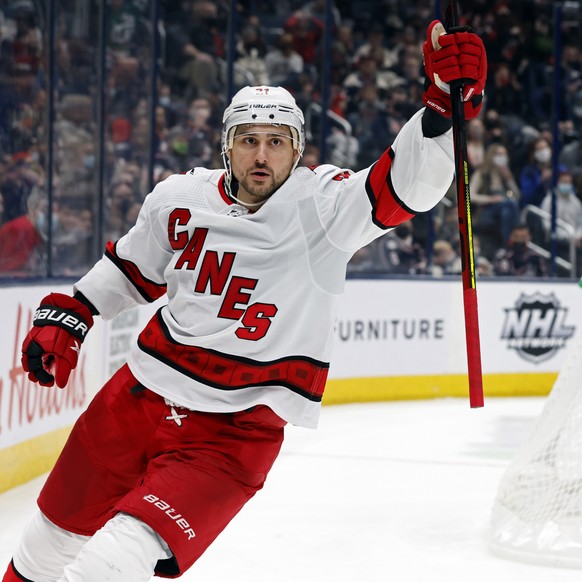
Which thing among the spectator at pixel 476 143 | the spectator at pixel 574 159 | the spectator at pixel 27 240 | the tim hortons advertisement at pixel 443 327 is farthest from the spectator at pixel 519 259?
the spectator at pixel 27 240

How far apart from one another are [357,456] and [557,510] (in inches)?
81.1

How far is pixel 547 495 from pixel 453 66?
198 centimetres

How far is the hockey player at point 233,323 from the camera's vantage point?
221 cm

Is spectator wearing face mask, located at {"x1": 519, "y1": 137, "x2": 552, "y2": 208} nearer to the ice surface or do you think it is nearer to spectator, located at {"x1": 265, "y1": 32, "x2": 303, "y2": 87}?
spectator, located at {"x1": 265, "y1": 32, "x2": 303, "y2": 87}

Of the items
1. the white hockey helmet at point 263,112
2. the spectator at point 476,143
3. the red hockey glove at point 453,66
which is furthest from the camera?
the spectator at point 476,143

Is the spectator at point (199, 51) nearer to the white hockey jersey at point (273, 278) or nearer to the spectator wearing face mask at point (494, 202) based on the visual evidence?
the spectator wearing face mask at point (494, 202)

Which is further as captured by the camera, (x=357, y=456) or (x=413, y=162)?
(x=357, y=456)

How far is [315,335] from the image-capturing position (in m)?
2.31

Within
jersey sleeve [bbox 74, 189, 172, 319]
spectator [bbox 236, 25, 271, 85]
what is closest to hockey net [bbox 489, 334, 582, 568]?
jersey sleeve [bbox 74, 189, 172, 319]

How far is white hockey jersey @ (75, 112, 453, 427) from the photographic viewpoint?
2.26 m

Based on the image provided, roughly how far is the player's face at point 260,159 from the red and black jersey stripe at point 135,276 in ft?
1.09

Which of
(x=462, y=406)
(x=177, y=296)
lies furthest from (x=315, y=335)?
(x=462, y=406)

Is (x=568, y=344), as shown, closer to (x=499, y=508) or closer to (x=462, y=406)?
(x=462, y=406)

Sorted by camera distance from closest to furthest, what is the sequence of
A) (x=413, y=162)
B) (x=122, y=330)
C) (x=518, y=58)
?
(x=413, y=162), (x=122, y=330), (x=518, y=58)
